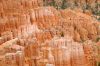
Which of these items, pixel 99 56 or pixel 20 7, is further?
pixel 20 7

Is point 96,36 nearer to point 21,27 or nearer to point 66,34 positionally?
point 66,34

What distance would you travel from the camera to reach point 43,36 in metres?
33.0

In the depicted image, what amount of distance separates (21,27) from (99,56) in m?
6.80

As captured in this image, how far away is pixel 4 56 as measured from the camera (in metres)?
25.8

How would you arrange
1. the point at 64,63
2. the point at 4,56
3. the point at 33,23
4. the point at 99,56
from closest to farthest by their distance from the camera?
the point at 4,56
the point at 64,63
the point at 99,56
the point at 33,23

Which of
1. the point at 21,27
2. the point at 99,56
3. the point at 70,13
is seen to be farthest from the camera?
the point at 70,13

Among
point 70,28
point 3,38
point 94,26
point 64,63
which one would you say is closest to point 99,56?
point 64,63

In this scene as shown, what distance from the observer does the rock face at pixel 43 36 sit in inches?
1080

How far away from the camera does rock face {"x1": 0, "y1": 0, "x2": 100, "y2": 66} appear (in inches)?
1080

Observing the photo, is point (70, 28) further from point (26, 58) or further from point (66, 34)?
point (26, 58)

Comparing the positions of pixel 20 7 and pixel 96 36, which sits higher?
pixel 20 7

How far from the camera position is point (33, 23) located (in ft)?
122

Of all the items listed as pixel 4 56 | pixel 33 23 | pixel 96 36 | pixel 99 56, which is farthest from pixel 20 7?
pixel 4 56

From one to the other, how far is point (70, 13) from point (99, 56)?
14266mm
